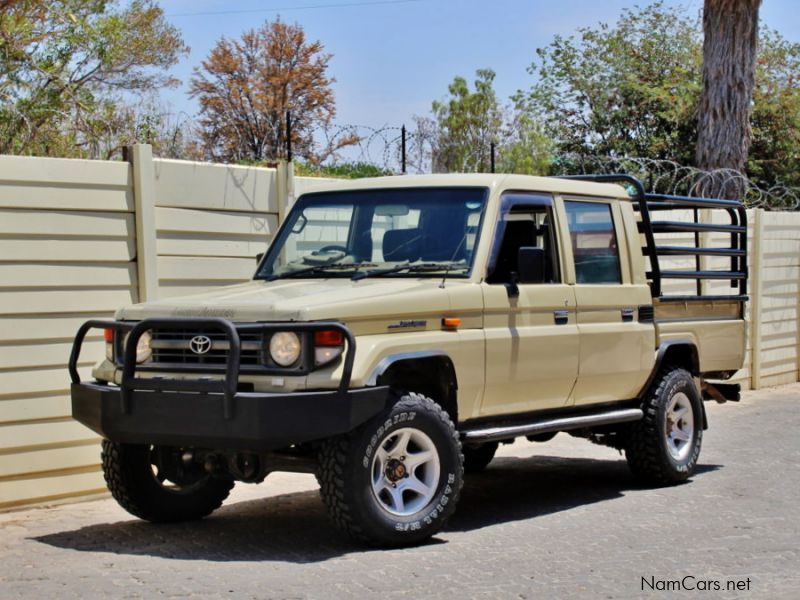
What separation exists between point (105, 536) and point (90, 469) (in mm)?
1367

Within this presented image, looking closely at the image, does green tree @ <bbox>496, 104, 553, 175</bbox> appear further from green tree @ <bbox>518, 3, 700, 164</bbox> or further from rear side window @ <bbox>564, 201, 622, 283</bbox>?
rear side window @ <bbox>564, 201, 622, 283</bbox>

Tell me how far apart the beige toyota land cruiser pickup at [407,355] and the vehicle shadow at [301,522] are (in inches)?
9.6

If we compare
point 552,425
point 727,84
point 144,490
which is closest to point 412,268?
point 552,425

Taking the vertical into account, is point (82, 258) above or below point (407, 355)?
above

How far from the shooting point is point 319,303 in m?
6.99

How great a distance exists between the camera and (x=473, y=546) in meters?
7.28

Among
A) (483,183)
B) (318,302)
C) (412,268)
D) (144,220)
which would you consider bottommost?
(318,302)

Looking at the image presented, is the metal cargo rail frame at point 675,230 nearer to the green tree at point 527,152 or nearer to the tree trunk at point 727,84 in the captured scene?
the tree trunk at point 727,84

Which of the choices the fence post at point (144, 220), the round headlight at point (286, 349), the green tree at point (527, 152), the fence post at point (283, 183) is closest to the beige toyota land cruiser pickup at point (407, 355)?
the round headlight at point (286, 349)

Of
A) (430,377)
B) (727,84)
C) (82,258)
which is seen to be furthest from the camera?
(727,84)

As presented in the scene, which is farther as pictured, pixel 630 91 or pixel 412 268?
pixel 630 91

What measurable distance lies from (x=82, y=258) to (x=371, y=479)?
3037mm

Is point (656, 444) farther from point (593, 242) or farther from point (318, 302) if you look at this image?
point (318, 302)

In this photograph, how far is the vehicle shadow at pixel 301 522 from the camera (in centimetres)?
719
